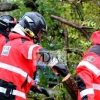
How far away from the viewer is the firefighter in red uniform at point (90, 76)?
3.74 m

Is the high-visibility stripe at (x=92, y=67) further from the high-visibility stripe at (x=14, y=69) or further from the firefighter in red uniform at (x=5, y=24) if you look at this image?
the firefighter in red uniform at (x=5, y=24)

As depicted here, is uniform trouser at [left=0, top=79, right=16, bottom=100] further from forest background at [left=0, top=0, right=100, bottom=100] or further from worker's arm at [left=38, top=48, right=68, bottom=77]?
forest background at [left=0, top=0, right=100, bottom=100]

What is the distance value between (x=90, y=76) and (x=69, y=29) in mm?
2296

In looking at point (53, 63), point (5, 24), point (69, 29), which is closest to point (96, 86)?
point (53, 63)

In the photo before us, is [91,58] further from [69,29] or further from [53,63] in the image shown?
[69,29]

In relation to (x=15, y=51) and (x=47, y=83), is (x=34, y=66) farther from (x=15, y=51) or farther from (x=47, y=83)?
(x=47, y=83)

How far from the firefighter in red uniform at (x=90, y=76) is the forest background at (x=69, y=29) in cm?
125

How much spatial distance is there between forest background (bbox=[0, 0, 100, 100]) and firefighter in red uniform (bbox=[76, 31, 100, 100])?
4.12 ft

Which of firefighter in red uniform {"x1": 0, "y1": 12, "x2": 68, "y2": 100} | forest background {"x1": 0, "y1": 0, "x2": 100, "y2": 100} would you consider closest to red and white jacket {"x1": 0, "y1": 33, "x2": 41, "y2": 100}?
firefighter in red uniform {"x1": 0, "y1": 12, "x2": 68, "y2": 100}

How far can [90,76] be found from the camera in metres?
3.78

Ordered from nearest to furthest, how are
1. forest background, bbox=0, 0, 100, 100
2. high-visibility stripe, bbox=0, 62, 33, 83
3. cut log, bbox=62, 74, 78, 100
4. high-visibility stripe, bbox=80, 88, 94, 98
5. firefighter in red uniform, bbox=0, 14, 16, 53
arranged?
high-visibility stripe, bbox=80, 88, 94, 98 < cut log, bbox=62, 74, 78, 100 < high-visibility stripe, bbox=0, 62, 33, 83 < forest background, bbox=0, 0, 100, 100 < firefighter in red uniform, bbox=0, 14, 16, 53

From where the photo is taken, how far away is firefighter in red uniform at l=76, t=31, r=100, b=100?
3.74 m

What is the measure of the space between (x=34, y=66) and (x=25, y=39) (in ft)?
1.20

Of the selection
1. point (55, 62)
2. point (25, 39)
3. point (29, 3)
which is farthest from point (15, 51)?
point (29, 3)
